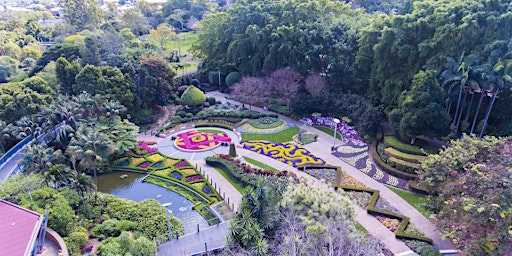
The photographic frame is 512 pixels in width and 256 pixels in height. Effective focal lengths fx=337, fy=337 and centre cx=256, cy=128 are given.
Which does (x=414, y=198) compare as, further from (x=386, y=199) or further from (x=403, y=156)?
(x=403, y=156)

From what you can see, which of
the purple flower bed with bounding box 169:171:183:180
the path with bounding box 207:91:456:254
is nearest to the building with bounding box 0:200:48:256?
the purple flower bed with bounding box 169:171:183:180

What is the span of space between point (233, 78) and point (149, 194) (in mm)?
31310

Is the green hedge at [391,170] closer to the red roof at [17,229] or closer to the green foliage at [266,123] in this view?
the green foliage at [266,123]

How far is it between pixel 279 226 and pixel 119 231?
1303 cm

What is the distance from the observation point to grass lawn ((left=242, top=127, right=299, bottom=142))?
43747 mm

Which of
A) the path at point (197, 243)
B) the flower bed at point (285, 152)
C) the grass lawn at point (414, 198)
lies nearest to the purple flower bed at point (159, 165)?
the flower bed at point (285, 152)

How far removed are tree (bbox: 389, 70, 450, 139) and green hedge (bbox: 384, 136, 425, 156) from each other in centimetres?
135

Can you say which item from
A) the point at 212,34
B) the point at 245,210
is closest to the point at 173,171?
the point at 245,210

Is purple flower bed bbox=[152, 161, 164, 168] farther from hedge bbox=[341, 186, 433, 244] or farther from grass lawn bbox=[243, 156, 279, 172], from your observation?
hedge bbox=[341, 186, 433, 244]

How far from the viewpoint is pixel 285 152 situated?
39.9m

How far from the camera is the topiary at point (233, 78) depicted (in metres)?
59.5

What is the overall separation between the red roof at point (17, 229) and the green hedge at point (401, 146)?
109 ft

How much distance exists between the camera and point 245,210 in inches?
922

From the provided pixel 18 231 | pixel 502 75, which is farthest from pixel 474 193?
pixel 18 231
